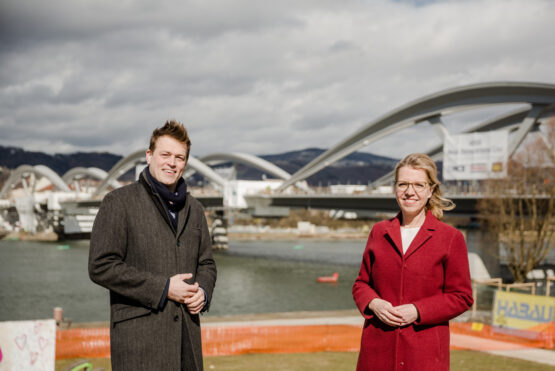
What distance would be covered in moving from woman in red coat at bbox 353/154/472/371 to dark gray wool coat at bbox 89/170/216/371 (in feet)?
3.76

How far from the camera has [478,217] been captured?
43594 millimetres

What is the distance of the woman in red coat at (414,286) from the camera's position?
11.8 ft

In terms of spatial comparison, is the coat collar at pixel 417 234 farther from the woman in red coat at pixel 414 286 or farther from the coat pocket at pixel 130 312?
the coat pocket at pixel 130 312

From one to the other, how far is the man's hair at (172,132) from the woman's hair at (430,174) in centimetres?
137

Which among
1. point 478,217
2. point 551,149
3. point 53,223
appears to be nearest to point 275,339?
point 551,149

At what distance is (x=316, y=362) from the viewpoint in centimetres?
1134

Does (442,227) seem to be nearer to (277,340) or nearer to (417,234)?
(417,234)

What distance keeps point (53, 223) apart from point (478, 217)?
279 feet

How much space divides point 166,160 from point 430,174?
1654 mm

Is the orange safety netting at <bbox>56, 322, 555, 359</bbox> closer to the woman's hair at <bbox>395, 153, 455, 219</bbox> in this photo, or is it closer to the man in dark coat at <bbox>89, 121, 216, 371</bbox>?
the man in dark coat at <bbox>89, 121, 216, 371</bbox>

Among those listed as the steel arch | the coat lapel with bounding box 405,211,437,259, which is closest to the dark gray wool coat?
the coat lapel with bounding box 405,211,437,259

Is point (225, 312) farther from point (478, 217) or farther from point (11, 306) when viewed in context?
point (478, 217)

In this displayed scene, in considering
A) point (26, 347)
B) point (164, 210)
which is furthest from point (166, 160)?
point (26, 347)

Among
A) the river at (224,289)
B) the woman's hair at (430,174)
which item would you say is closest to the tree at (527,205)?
the river at (224,289)
